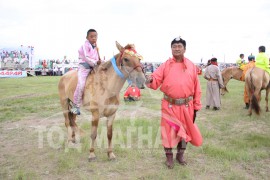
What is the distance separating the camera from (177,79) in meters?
4.43

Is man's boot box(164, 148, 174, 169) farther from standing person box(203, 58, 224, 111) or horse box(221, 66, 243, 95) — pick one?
horse box(221, 66, 243, 95)

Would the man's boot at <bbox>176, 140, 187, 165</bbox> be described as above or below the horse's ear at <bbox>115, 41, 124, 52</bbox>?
below

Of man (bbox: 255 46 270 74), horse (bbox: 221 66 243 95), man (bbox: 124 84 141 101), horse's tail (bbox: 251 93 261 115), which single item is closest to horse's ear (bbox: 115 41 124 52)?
horse's tail (bbox: 251 93 261 115)

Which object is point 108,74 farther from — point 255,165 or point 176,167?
point 255,165

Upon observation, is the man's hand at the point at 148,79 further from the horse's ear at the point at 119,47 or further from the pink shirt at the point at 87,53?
the pink shirt at the point at 87,53

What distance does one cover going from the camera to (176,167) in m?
4.70

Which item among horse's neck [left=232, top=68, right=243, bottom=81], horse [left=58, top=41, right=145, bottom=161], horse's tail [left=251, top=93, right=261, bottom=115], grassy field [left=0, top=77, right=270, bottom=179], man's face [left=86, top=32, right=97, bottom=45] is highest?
man's face [left=86, top=32, right=97, bottom=45]

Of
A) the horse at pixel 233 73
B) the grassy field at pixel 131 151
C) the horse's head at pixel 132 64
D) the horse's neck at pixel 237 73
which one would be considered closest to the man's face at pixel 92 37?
the horse's head at pixel 132 64

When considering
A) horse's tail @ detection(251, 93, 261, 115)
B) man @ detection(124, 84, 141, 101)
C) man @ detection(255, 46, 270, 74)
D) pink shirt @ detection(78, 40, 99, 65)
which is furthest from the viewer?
man @ detection(124, 84, 141, 101)

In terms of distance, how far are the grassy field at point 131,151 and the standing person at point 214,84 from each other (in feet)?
5.03

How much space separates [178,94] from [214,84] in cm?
661

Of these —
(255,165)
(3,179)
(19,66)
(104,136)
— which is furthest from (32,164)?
(19,66)

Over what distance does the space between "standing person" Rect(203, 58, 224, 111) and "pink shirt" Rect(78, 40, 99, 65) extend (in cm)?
638

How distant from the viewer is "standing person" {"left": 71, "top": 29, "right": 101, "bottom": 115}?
522 cm
